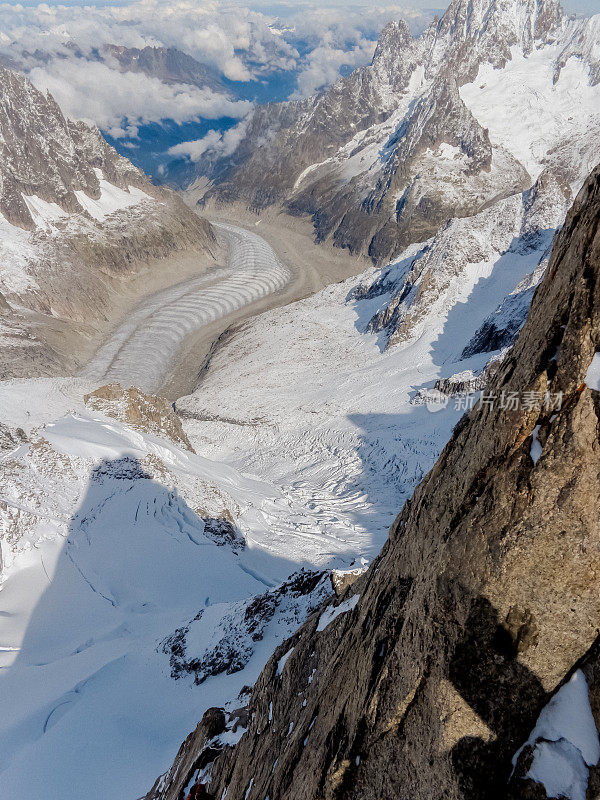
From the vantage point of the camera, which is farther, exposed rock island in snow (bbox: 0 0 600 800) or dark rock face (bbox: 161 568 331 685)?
dark rock face (bbox: 161 568 331 685)

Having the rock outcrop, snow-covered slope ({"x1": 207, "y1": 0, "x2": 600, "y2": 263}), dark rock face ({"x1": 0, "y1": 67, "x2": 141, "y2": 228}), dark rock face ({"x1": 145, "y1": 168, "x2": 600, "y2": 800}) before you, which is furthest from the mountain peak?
dark rock face ({"x1": 145, "y1": 168, "x2": 600, "y2": 800})

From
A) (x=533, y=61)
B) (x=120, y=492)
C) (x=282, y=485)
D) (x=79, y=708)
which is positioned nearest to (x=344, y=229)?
(x=533, y=61)

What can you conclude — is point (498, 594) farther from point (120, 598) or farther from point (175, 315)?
point (175, 315)

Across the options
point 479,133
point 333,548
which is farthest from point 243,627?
point 479,133

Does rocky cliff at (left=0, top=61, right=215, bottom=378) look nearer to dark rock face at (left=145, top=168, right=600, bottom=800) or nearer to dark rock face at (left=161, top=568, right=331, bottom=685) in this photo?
dark rock face at (left=161, top=568, right=331, bottom=685)

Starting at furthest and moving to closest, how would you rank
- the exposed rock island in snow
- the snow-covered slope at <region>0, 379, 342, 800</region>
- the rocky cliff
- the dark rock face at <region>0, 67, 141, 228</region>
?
the dark rock face at <region>0, 67, 141, 228</region> < the rocky cliff < the snow-covered slope at <region>0, 379, 342, 800</region> < the exposed rock island in snow

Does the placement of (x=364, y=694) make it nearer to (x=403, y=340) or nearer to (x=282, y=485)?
(x=282, y=485)
